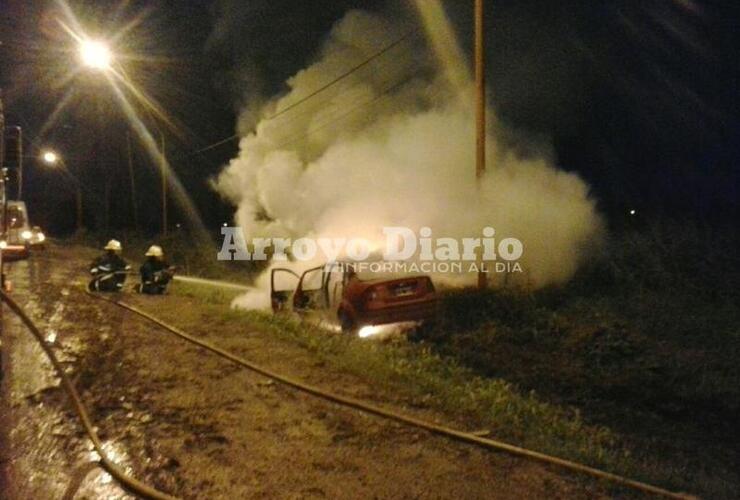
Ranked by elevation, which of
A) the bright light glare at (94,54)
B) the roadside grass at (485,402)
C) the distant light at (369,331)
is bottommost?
the roadside grass at (485,402)

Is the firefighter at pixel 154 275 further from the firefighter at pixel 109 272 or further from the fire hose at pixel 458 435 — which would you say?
the fire hose at pixel 458 435

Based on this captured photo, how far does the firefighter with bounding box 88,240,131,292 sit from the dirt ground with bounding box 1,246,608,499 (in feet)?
20.0

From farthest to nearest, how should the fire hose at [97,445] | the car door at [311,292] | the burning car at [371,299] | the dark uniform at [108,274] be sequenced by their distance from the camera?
the dark uniform at [108,274], the car door at [311,292], the burning car at [371,299], the fire hose at [97,445]

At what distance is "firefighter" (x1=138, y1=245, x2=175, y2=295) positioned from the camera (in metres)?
14.7

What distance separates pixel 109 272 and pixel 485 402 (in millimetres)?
10547

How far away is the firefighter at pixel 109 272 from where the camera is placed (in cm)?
1453

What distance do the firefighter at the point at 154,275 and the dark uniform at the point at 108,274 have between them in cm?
46

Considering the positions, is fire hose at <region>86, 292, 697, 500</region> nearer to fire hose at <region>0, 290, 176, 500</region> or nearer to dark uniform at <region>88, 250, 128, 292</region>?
fire hose at <region>0, 290, 176, 500</region>

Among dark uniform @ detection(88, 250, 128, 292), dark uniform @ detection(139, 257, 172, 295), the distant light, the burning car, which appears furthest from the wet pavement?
dark uniform @ detection(139, 257, 172, 295)

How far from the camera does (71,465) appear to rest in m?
4.72

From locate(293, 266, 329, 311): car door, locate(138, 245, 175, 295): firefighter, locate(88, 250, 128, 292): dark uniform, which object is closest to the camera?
locate(293, 266, 329, 311): car door

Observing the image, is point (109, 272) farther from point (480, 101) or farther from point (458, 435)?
point (458, 435)

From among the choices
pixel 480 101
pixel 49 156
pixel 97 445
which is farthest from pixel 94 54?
pixel 49 156

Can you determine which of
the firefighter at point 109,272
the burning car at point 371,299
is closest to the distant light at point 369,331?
the burning car at point 371,299
